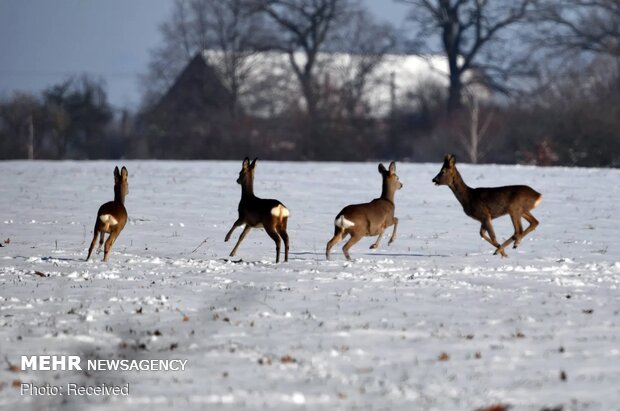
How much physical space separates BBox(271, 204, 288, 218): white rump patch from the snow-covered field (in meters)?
0.66

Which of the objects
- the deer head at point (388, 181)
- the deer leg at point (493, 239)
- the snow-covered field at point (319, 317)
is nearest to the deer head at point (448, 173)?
the deer head at point (388, 181)

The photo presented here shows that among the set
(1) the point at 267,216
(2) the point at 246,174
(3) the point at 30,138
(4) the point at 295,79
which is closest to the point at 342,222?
(1) the point at 267,216

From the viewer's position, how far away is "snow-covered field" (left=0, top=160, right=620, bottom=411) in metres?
7.52

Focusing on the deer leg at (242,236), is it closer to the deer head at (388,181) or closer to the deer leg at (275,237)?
the deer leg at (275,237)

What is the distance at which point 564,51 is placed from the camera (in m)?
55.9

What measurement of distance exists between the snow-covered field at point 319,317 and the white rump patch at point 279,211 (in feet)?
2.17

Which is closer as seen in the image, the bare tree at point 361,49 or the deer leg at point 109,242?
the deer leg at point 109,242

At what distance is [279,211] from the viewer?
14.4m

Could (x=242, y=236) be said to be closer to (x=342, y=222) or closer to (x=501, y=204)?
(x=342, y=222)

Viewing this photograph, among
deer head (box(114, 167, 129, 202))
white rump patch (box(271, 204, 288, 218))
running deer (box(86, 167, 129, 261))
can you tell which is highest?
deer head (box(114, 167, 129, 202))

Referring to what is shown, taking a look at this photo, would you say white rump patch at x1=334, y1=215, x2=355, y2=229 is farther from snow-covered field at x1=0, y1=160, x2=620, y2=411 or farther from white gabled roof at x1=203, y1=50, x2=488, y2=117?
white gabled roof at x1=203, y1=50, x2=488, y2=117

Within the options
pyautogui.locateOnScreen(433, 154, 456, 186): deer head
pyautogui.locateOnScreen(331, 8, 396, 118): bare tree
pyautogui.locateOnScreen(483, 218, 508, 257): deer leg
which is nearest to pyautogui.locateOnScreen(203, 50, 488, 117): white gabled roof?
pyautogui.locateOnScreen(331, 8, 396, 118): bare tree

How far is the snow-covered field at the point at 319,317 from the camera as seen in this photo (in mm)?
7523

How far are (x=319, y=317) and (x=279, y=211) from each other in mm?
4442
